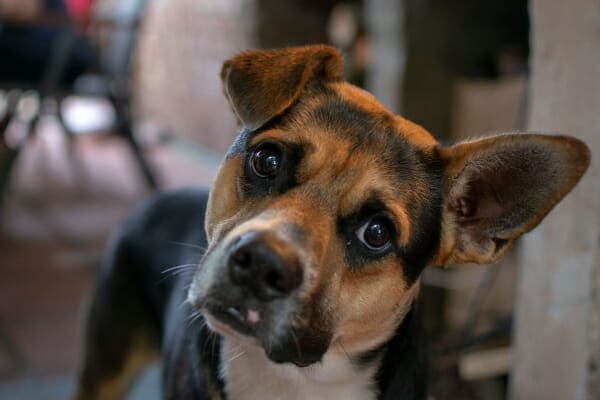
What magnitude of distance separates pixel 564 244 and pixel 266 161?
107cm

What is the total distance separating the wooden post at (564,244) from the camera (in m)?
2.08

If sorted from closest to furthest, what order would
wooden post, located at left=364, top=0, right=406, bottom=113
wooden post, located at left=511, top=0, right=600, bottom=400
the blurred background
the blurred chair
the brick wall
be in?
1. wooden post, located at left=511, top=0, right=600, bottom=400
2. the blurred background
3. wooden post, located at left=364, top=0, right=406, bottom=113
4. the blurred chair
5. the brick wall

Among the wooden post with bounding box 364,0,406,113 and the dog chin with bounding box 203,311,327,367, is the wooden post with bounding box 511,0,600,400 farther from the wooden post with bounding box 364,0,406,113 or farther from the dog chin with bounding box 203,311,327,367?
→ the wooden post with bounding box 364,0,406,113

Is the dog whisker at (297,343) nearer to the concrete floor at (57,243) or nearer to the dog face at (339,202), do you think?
the dog face at (339,202)

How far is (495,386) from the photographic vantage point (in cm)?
279

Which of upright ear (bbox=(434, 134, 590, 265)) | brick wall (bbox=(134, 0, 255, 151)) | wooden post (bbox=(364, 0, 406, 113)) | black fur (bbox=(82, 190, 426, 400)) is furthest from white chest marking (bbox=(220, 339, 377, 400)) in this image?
brick wall (bbox=(134, 0, 255, 151))

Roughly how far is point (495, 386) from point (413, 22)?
2476mm

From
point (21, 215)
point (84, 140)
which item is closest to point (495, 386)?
point (21, 215)

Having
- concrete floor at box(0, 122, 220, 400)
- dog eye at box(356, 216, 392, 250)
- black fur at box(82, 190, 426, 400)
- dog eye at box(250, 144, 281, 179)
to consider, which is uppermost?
dog eye at box(250, 144, 281, 179)

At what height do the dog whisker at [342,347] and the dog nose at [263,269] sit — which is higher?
the dog nose at [263,269]

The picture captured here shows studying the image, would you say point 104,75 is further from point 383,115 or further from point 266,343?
point 266,343

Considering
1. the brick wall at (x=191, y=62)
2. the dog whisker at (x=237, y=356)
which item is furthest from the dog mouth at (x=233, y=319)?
the brick wall at (x=191, y=62)

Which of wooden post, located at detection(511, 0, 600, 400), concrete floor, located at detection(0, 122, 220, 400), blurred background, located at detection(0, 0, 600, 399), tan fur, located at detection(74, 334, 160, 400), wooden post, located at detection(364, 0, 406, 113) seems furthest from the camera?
wooden post, located at detection(364, 0, 406, 113)

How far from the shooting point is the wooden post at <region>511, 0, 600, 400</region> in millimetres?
2080
